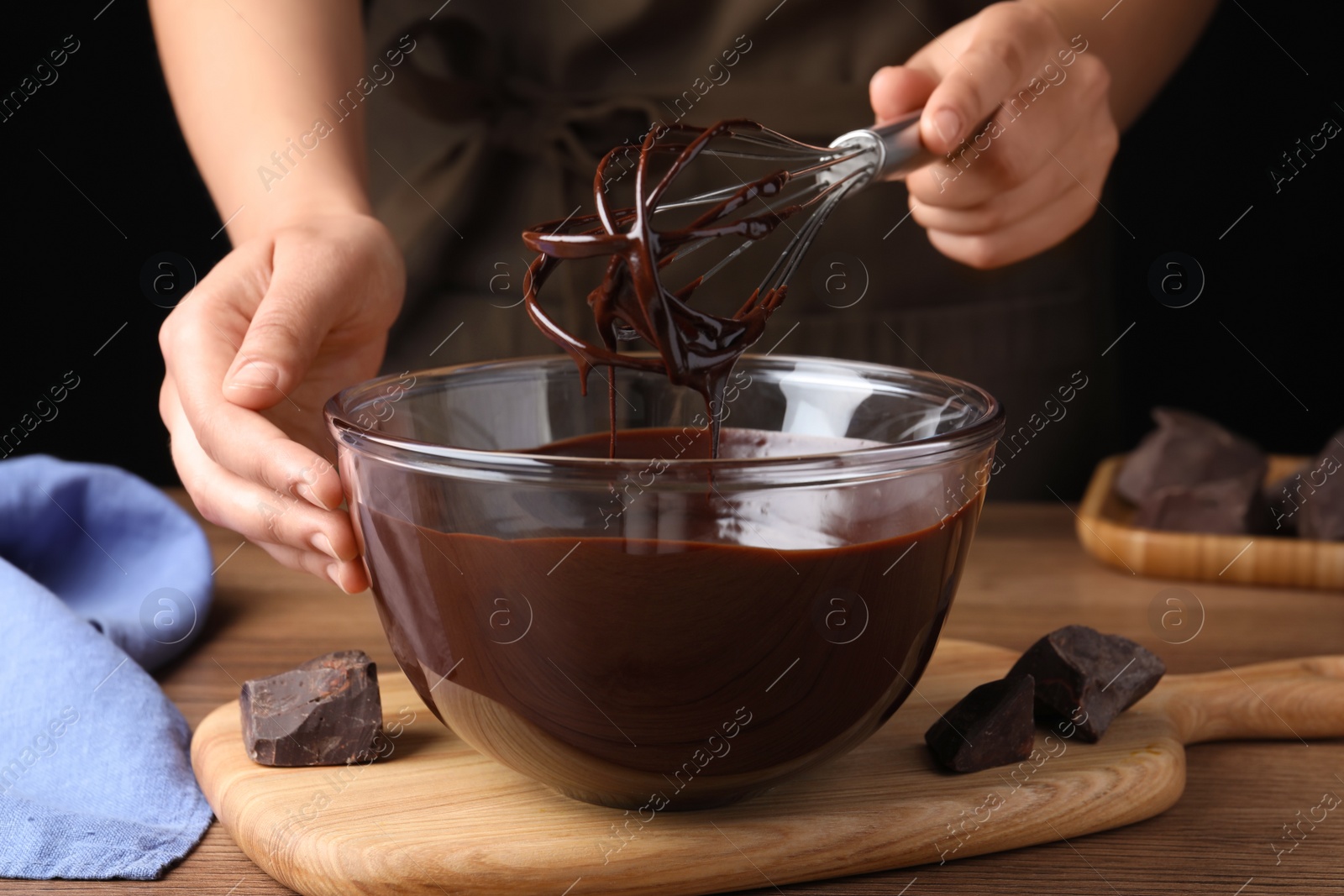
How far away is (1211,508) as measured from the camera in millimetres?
1257

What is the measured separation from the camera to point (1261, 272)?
211 centimetres

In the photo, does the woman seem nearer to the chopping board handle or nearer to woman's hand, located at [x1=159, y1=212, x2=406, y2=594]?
woman's hand, located at [x1=159, y1=212, x2=406, y2=594]

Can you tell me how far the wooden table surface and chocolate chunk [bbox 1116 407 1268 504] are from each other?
99 millimetres

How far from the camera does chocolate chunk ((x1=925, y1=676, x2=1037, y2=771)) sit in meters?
0.76

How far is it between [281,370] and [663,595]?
1.16ft

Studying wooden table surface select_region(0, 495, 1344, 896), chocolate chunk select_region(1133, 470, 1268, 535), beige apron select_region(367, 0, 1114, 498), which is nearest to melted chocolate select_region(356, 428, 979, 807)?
wooden table surface select_region(0, 495, 1344, 896)

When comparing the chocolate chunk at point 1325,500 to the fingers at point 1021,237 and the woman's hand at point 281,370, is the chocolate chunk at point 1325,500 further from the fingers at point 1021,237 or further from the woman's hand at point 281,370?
the woman's hand at point 281,370

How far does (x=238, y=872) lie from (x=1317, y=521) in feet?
3.50

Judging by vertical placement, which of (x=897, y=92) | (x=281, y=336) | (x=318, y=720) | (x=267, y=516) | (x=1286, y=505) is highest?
(x=897, y=92)

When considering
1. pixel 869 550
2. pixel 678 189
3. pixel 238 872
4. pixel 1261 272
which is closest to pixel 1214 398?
pixel 1261 272

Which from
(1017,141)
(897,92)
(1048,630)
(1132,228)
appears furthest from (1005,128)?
(1132,228)

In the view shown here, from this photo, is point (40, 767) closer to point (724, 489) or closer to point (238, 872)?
point (238, 872)

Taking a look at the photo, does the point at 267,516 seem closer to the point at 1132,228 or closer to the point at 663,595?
the point at 663,595

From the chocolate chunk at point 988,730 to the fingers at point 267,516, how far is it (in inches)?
14.9
